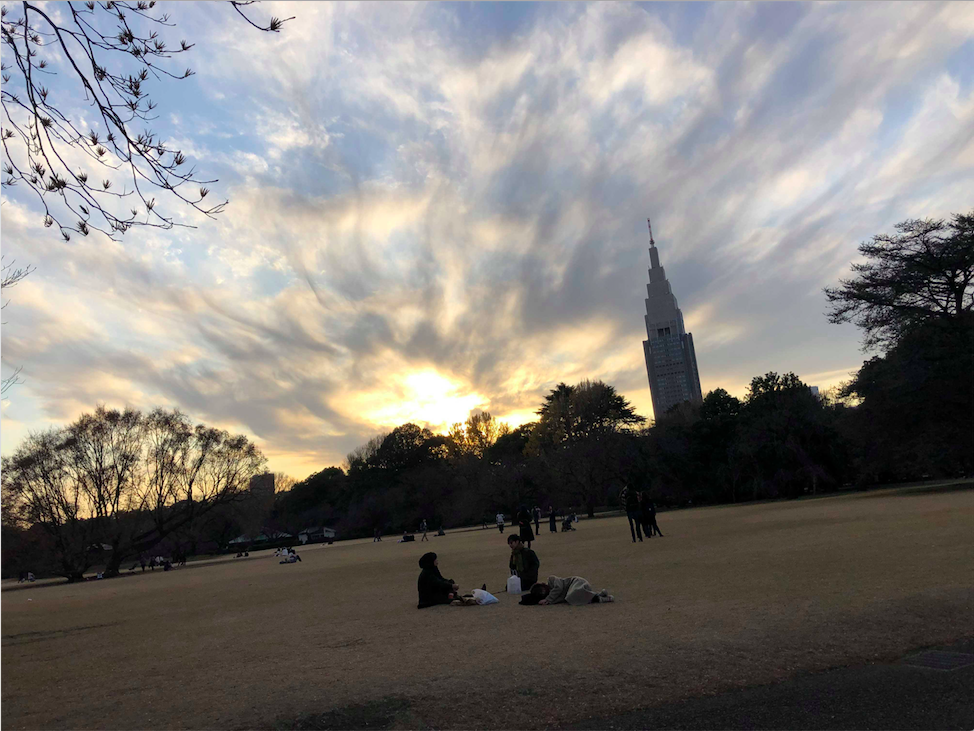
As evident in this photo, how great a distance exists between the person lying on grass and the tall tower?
167768 mm

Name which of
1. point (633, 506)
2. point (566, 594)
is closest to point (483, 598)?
point (566, 594)

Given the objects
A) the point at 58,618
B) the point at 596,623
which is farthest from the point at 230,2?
the point at 58,618

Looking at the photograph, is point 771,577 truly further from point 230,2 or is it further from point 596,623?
point 230,2

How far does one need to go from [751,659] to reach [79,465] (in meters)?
52.4

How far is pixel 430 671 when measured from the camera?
605 centimetres

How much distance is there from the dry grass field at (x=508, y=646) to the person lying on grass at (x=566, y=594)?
14.9 inches

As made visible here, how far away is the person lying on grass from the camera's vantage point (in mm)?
9188

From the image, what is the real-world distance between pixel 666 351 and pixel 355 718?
623 feet

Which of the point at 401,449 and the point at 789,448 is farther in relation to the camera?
the point at 401,449

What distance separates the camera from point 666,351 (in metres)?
187

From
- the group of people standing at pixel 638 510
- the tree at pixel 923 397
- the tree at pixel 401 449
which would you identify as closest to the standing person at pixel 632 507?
the group of people standing at pixel 638 510

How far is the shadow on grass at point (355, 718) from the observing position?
4781 millimetres

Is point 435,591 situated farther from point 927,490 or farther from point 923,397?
point 927,490

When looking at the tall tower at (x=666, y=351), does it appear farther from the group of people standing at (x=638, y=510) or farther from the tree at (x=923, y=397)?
the group of people standing at (x=638, y=510)
